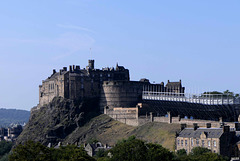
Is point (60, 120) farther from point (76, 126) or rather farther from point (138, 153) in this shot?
point (138, 153)

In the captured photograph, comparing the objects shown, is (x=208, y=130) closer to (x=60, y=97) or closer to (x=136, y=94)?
(x=136, y=94)

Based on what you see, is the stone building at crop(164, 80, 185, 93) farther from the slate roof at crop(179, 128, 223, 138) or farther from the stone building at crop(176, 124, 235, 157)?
the stone building at crop(176, 124, 235, 157)

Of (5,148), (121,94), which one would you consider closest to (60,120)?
(121,94)

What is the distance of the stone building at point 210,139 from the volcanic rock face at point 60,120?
56033 millimetres

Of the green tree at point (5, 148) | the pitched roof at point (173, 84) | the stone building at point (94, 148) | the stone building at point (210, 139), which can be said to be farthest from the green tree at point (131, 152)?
the green tree at point (5, 148)

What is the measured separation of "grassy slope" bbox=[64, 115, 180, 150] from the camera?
457ft

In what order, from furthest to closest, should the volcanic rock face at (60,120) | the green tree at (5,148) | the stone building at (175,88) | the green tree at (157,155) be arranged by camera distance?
the stone building at (175,88), the green tree at (5,148), the volcanic rock face at (60,120), the green tree at (157,155)

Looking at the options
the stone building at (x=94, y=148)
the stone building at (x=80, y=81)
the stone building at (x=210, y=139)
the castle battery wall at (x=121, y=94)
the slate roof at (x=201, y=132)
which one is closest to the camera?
the stone building at (x=210, y=139)

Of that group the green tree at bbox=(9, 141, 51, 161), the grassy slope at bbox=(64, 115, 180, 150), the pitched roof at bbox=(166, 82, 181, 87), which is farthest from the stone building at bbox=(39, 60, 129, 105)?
the green tree at bbox=(9, 141, 51, 161)

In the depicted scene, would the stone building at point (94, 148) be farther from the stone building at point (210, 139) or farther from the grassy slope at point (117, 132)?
the stone building at point (210, 139)

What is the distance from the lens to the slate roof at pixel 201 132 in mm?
A: 116738

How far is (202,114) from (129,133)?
68.8 ft

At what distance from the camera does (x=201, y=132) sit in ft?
397

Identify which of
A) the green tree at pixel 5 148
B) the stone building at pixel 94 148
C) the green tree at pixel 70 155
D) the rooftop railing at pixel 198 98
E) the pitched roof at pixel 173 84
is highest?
the pitched roof at pixel 173 84
